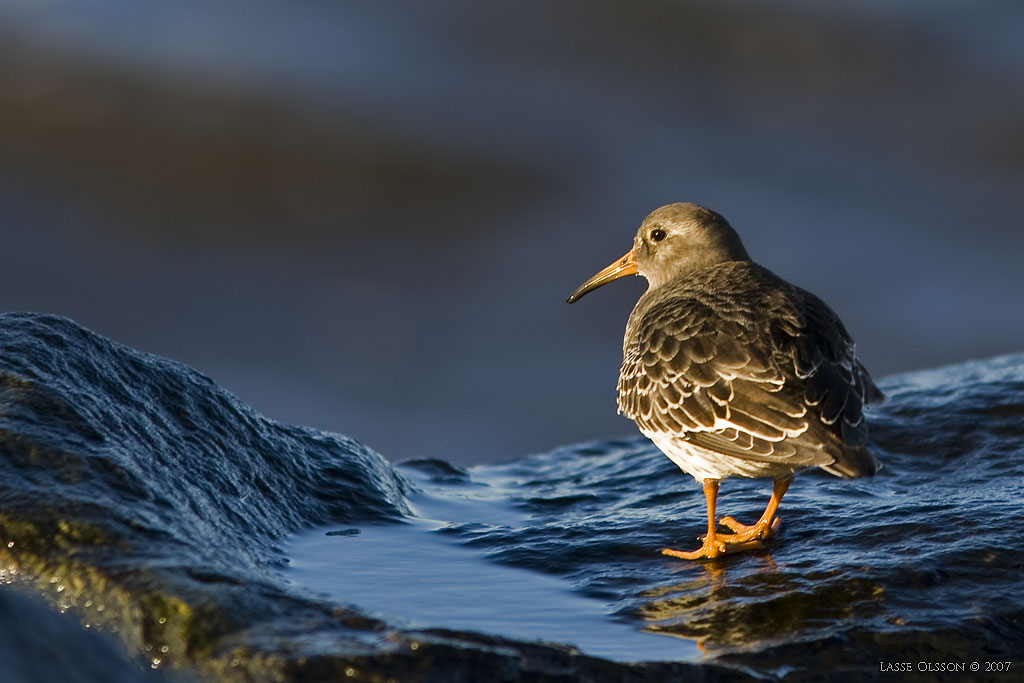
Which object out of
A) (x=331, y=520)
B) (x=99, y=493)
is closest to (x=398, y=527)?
(x=331, y=520)

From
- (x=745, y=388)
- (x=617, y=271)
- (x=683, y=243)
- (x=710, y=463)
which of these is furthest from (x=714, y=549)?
(x=617, y=271)

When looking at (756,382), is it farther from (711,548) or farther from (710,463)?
(711,548)

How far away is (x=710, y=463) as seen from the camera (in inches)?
205

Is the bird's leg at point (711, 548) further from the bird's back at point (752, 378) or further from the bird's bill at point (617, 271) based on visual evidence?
the bird's bill at point (617, 271)

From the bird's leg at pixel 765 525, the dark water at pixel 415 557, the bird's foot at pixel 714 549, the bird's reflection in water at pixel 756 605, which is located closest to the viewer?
the dark water at pixel 415 557

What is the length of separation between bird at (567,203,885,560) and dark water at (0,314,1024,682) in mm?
342

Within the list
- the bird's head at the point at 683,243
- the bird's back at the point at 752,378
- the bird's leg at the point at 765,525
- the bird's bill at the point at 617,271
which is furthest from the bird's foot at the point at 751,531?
the bird's bill at the point at 617,271

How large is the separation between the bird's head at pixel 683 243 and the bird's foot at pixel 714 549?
1.86 m

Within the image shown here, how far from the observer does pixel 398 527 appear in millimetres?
5395

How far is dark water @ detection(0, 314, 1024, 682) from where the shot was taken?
353 centimetres

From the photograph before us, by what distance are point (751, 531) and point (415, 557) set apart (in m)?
1.52

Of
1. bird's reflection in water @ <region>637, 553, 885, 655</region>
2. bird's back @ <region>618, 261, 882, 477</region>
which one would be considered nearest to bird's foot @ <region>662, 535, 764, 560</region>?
bird's reflection in water @ <region>637, 553, 885, 655</region>

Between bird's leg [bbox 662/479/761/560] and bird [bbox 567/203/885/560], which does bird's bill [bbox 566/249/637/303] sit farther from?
bird's leg [bbox 662/479/761/560]

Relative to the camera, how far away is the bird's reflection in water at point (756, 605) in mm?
4023
